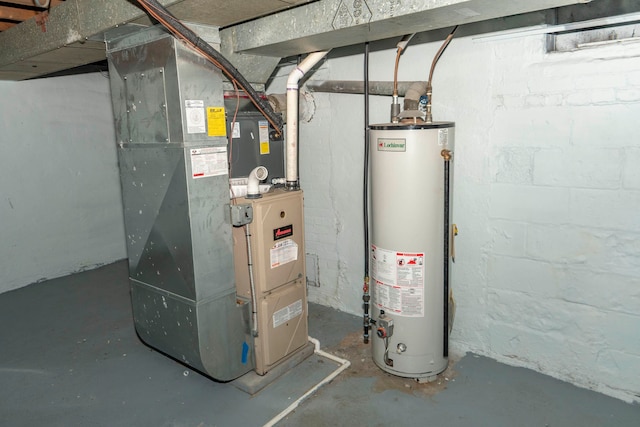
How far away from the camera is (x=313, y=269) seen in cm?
343

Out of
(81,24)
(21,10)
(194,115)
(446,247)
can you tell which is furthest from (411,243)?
(21,10)

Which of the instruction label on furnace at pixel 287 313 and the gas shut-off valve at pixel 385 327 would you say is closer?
the gas shut-off valve at pixel 385 327

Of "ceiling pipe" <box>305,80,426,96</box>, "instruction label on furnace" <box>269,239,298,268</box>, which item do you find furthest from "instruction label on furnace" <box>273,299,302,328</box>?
"ceiling pipe" <box>305,80,426,96</box>

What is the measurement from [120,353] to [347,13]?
244cm

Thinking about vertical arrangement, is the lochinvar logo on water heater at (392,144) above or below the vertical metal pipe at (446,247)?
above

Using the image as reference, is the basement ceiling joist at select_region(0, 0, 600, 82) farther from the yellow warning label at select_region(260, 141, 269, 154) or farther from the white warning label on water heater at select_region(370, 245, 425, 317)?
the white warning label on water heater at select_region(370, 245, 425, 317)

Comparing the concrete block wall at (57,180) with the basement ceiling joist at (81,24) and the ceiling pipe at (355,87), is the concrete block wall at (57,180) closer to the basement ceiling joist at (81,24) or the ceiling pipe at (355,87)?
the basement ceiling joist at (81,24)

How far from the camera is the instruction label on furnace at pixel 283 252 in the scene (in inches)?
94.9

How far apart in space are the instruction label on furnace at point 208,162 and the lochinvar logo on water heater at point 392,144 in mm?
815

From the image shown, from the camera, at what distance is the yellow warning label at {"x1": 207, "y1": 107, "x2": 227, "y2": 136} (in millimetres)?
2145

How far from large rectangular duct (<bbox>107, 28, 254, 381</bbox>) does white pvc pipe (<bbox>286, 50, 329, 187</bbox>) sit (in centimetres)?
45

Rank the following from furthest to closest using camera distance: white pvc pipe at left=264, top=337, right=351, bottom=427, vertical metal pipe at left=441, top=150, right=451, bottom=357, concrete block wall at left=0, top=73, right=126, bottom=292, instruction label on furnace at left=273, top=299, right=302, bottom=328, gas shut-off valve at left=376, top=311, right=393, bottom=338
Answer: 1. concrete block wall at left=0, top=73, right=126, bottom=292
2. instruction label on furnace at left=273, top=299, right=302, bottom=328
3. gas shut-off valve at left=376, top=311, right=393, bottom=338
4. vertical metal pipe at left=441, top=150, right=451, bottom=357
5. white pvc pipe at left=264, top=337, right=351, bottom=427

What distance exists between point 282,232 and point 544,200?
141cm

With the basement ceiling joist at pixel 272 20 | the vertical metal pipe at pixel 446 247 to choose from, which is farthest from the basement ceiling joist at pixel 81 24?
the vertical metal pipe at pixel 446 247
